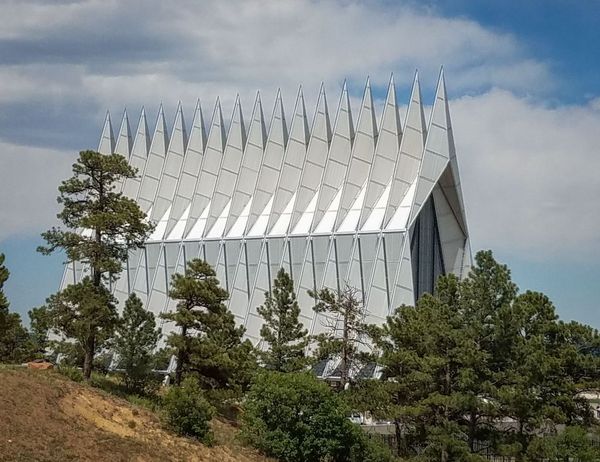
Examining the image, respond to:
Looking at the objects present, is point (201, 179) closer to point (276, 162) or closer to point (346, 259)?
point (276, 162)

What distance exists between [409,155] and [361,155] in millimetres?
3822

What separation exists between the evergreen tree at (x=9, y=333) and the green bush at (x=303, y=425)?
11683mm

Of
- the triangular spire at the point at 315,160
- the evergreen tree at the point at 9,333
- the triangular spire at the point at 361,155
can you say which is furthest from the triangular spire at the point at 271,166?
the evergreen tree at the point at 9,333

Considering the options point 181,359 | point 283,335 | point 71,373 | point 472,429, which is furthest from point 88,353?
point 472,429

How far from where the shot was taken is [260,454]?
123ft

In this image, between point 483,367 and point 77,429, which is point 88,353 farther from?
point 483,367

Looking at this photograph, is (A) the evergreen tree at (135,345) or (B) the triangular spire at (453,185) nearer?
(A) the evergreen tree at (135,345)

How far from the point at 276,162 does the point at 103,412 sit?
3179 cm

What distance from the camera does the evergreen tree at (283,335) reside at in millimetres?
43619

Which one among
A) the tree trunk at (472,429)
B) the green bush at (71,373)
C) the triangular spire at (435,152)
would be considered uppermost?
the triangular spire at (435,152)

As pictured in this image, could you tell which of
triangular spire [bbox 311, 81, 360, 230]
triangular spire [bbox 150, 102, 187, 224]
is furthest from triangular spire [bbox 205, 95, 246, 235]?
triangular spire [bbox 311, 81, 360, 230]

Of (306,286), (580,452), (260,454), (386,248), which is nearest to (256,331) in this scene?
(306,286)

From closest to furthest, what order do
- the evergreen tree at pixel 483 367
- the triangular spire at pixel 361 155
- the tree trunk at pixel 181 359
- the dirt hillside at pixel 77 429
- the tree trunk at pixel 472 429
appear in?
the dirt hillside at pixel 77 429 < the evergreen tree at pixel 483 367 < the tree trunk at pixel 472 429 < the tree trunk at pixel 181 359 < the triangular spire at pixel 361 155

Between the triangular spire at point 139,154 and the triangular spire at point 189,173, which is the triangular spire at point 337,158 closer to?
the triangular spire at point 189,173
